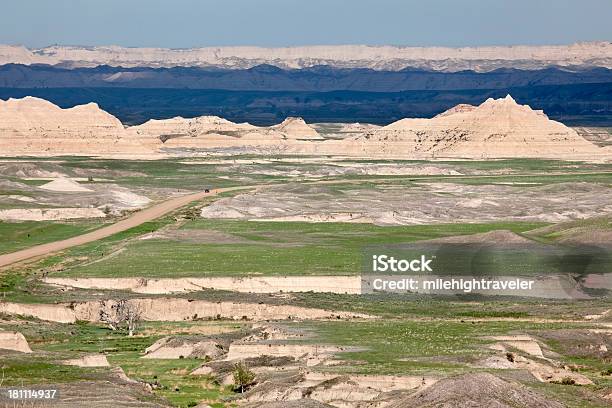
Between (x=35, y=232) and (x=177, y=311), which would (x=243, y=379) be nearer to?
(x=177, y=311)

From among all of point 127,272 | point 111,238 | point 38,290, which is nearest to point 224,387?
point 38,290

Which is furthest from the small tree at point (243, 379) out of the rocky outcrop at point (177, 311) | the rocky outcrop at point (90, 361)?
the rocky outcrop at point (177, 311)

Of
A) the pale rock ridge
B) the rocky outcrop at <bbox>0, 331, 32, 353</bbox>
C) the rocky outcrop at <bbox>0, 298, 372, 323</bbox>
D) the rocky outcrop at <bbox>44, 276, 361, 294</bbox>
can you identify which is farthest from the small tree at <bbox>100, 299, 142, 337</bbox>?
the pale rock ridge

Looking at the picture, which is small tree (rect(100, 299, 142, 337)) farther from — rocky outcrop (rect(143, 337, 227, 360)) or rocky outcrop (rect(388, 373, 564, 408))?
rocky outcrop (rect(388, 373, 564, 408))

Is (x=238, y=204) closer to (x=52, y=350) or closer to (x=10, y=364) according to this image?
(x=52, y=350)

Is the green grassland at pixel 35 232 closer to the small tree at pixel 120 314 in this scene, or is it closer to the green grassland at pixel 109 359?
the small tree at pixel 120 314

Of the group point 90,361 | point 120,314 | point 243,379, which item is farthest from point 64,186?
point 243,379
